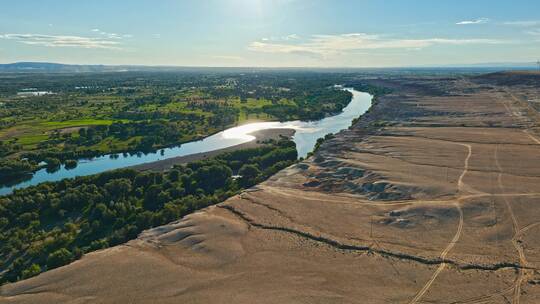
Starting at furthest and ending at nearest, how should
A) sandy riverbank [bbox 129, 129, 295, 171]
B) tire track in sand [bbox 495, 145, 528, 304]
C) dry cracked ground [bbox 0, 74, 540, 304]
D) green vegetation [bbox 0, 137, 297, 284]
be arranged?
sandy riverbank [bbox 129, 129, 295, 171], green vegetation [bbox 0, 137, 297, 284], dry cracked ground [bbox 0, 74, 540, 304], tire track in sand [bbox 495, 145, 528, 304]

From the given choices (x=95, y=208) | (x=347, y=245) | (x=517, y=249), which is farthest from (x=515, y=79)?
(x=95, y=208)

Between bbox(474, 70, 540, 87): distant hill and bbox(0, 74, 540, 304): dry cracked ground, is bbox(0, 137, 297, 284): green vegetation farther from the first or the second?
bbox(474, 70, 540, 87): distant hill

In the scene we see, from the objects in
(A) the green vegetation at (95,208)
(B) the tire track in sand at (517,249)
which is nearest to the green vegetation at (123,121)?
(A) the green vegetation at (95,208)

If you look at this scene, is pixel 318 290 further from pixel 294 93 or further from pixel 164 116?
pixel 294 93

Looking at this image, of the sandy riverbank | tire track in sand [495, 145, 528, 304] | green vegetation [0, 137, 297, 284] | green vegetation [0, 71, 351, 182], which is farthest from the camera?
green vegetation [0, 71, 351, 182]

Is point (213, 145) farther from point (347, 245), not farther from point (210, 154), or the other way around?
point (347, 245)

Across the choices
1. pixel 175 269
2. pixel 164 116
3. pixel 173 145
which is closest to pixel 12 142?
pixel 173 145

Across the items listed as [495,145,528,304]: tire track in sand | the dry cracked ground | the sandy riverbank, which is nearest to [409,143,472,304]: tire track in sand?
the dry cracked ground

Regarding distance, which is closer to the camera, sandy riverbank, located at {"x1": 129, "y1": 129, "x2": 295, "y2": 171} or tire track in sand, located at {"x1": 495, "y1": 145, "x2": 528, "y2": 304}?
tire track in sand, located at {"x1": 495, "y1": 145, "x2": 528, "y2": 304}
